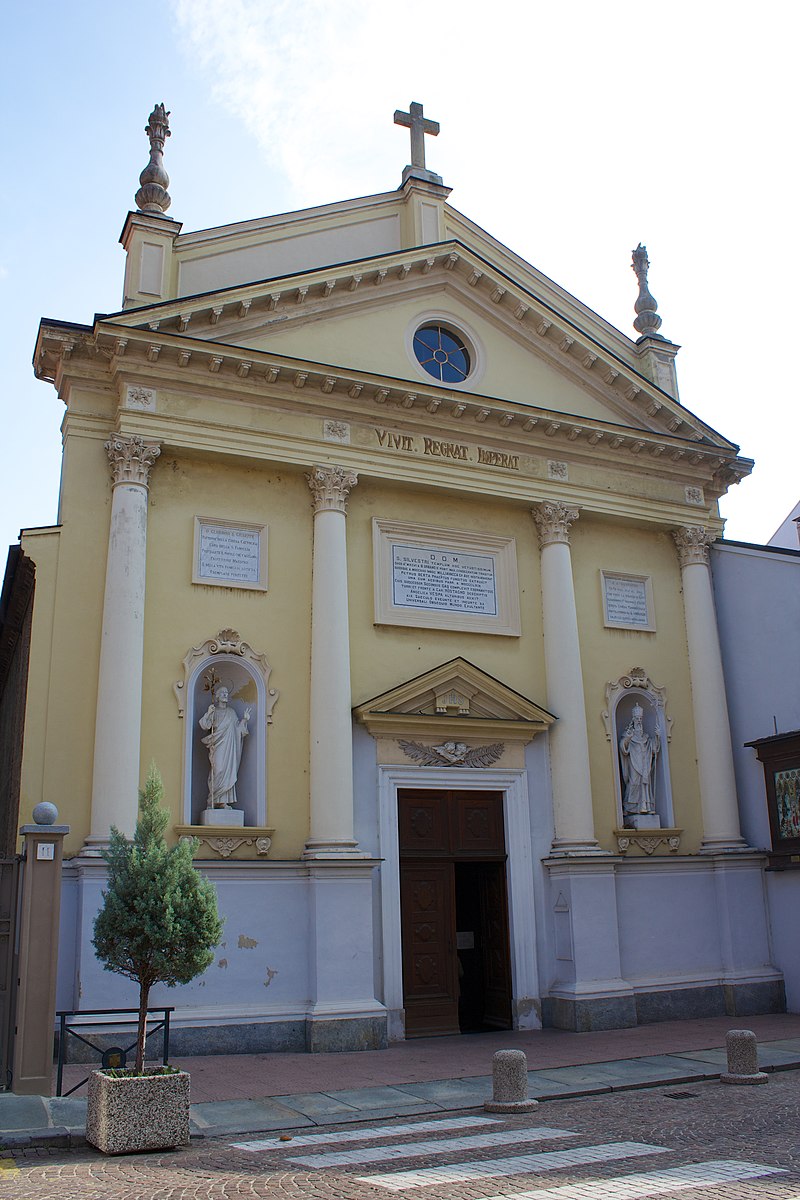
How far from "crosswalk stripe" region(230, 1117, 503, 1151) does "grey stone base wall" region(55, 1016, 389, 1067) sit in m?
4.32

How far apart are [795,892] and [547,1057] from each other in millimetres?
6369

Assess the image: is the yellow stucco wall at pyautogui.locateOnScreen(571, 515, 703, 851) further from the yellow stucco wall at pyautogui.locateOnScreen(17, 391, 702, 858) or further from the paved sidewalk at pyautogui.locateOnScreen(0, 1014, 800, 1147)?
the paved sidewalk at pyautogui.locateOnScreen(0, 1014, 800, 1147)

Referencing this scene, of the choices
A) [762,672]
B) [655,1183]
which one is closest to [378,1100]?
[655,1183]

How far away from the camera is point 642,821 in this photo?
57.6 ft

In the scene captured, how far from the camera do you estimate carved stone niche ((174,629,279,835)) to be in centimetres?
1480

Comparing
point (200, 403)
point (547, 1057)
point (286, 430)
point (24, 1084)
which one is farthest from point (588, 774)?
point (24, 1084)

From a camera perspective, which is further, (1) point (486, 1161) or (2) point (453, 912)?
(2) point (453, 912)

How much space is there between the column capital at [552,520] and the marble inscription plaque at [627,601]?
1.33 m

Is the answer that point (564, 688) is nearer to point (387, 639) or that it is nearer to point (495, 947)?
point (387, 639)

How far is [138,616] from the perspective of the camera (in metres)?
14.4

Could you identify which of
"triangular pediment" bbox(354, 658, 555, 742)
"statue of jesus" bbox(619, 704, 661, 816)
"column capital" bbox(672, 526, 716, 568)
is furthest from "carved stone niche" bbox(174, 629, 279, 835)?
"column capital" bbox(672, 526, 716, 568)

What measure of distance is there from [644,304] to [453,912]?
40.7ft

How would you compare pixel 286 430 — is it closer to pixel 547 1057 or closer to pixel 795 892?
pixel 547 1057

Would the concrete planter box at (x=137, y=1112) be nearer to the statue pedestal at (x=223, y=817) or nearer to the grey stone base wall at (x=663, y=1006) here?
the statue pedestal at (x=223, y=817)
